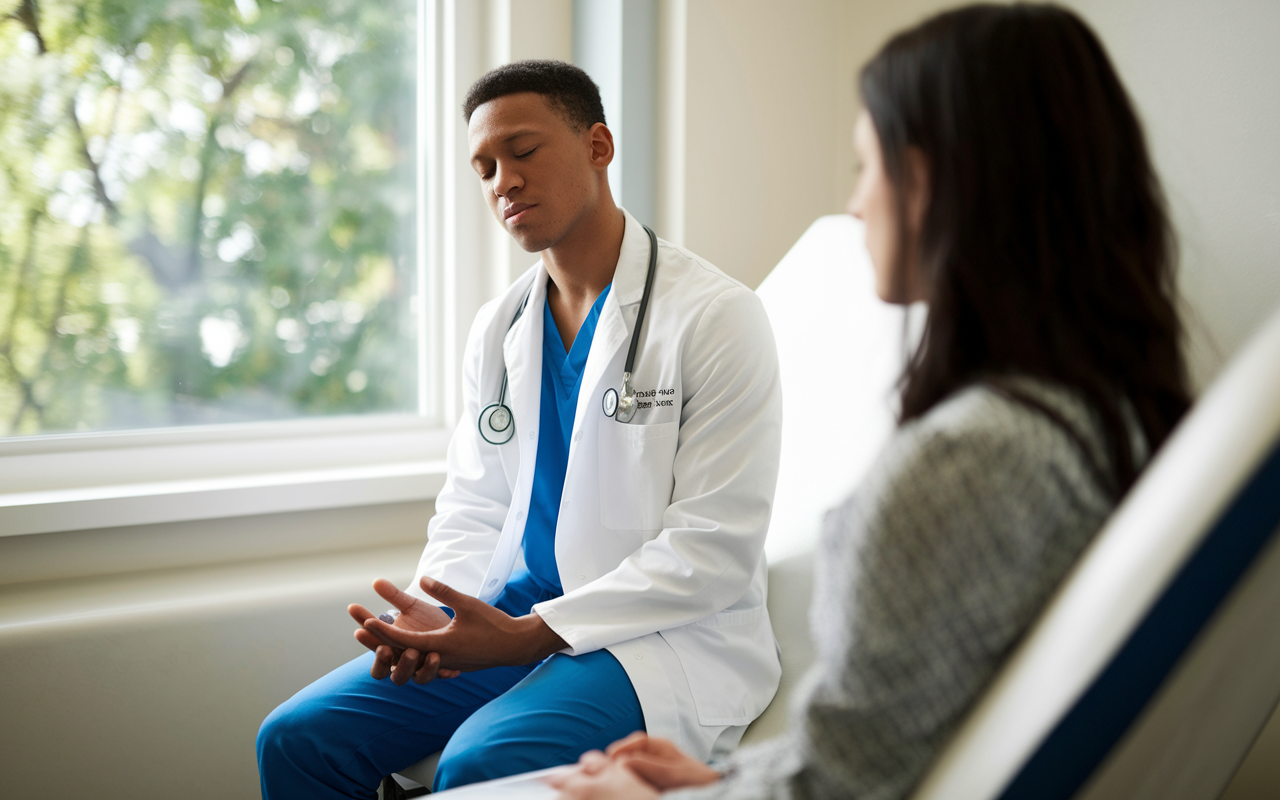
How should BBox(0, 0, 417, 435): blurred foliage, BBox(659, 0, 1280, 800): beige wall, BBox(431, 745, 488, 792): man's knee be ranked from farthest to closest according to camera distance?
BBox(0, 0, 417, 435): blurred foliage < BBox(659, 0, 1280, 800): beige wall < BBox(431, 745, 488, 792): man's knee

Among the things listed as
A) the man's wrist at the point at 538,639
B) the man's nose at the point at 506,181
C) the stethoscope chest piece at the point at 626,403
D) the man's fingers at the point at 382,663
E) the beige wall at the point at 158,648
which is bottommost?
the beige wall at the point at 158,648

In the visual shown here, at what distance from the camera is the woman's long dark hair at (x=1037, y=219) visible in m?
0.67

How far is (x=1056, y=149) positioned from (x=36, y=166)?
6.00 feet

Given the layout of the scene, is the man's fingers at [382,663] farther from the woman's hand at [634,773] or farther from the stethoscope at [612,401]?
the woman's hand at [634,773]

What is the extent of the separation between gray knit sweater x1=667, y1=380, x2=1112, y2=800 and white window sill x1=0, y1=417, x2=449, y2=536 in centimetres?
139

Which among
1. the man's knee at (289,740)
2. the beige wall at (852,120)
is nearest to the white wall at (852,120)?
the beige wall at (852,120)

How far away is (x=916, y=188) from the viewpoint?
721mm

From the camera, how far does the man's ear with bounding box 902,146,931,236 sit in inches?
A: 27.9

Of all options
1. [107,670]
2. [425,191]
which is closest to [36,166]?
[425,191]

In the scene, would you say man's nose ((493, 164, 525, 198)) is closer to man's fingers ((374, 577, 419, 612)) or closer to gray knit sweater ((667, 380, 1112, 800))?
man's fingers ((374, 577, 419, 612))

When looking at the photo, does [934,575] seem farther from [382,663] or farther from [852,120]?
[852,120]

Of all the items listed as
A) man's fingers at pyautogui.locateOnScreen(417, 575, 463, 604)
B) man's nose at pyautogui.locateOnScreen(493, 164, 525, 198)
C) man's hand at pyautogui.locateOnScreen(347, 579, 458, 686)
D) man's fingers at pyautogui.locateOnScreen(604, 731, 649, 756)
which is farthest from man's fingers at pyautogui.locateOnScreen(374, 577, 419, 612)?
man's nose at pyautogui.locateOnScreen(493, 164, 525, 198)

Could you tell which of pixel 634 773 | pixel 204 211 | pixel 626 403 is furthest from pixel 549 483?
pixel 204 211

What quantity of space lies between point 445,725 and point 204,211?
1.23 meters
